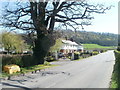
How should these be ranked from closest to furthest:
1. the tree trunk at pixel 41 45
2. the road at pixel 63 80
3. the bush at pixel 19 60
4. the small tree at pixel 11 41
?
the road at pixel 63 80 < the bush at pixel 19 60 < the tree trunk at pixel 41 45 < the small tree at pixel 11 41

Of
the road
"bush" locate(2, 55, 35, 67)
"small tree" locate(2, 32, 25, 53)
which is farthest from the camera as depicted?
"small tree" locate(2, 32, 25, 53)

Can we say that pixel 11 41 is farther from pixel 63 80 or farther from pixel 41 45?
pixel 63 80

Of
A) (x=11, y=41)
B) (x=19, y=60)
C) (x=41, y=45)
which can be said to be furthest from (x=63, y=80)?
(x=11, y=41)

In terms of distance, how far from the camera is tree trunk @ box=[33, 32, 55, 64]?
25828mm

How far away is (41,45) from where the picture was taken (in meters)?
26.2

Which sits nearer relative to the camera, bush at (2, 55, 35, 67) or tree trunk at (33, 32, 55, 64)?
bush at (2, 55, 35, 67)

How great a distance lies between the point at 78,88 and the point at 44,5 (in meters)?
17.7

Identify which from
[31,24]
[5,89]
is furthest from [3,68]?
[31,24]

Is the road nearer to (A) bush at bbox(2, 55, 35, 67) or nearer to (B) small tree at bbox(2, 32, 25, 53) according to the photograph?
(A) bush at bbox(2, 55, 35, 67)

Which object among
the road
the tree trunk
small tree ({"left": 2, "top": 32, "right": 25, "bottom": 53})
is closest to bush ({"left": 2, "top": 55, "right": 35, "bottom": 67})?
the tree trunk

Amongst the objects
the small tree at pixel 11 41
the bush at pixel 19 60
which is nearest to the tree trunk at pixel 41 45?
the bush at pixel 19 60

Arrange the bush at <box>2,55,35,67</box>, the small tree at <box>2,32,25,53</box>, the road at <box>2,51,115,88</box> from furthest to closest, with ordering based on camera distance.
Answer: the small tree at <box>2,32,25,53</box> < the bush at <box>2,55,35,67</box> < the road at <box>2,51,115,88</box>

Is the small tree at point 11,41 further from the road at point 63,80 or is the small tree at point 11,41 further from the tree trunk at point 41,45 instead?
the road at point 63,80

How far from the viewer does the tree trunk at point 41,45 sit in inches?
1017
